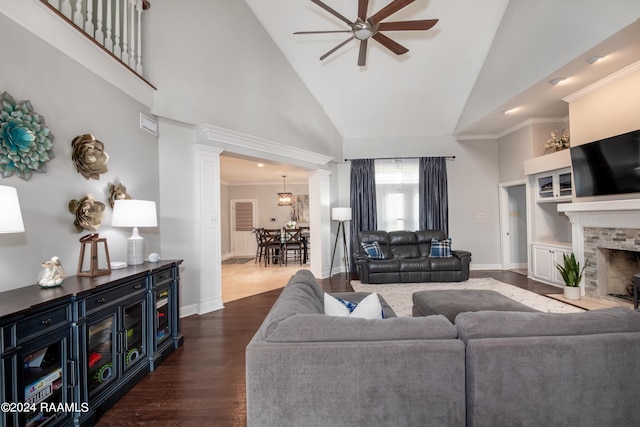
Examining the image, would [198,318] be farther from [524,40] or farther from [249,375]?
[524,40]

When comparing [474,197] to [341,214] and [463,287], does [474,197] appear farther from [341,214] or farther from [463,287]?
[341,214]

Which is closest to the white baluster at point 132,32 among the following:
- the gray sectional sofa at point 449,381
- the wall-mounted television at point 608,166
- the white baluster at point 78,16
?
the white baluster at point 78,16

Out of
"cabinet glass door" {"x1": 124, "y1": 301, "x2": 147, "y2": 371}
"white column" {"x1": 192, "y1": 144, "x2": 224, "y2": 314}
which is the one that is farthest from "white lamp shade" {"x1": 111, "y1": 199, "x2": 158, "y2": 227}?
"white column" {"x1": 192, "y1": 144, "x2": 224, "y2": 314}

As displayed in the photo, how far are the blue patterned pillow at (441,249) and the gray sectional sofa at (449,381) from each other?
447cm

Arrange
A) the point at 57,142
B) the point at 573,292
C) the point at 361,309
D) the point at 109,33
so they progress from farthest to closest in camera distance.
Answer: the point at 573,292, the point at 109,33, the point at 57,142, the point at 361,309

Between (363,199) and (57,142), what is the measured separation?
5.38 metres

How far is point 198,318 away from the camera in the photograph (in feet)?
12.1

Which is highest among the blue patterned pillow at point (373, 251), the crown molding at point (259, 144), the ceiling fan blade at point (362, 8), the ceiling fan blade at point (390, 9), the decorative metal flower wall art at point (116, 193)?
the ceiling fan blade at point (362, 8)

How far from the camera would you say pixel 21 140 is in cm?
184

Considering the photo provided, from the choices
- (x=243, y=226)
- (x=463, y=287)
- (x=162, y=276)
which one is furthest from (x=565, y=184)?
(x=243, y=226)

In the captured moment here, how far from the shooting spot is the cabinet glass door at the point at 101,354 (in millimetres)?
1897

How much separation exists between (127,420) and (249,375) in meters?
1.22

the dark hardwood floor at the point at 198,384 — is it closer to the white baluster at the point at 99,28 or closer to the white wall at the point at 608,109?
the white baluster at the point at 99,28

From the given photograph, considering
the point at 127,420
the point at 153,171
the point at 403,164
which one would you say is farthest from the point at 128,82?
the point at 403,164
